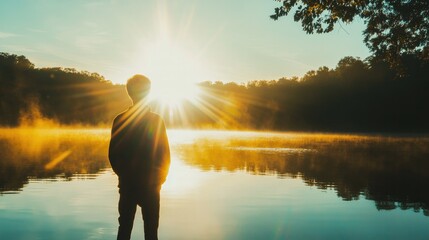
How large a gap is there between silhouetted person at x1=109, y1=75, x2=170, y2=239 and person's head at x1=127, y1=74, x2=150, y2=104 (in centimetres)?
12

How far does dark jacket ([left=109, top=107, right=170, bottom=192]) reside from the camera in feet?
20.9

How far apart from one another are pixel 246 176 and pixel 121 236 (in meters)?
15.3

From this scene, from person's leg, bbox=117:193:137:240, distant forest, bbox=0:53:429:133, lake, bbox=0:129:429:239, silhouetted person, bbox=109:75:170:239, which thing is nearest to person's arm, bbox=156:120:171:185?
silhouetted person, bbox=109:75:170:239

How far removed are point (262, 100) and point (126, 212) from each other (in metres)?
149

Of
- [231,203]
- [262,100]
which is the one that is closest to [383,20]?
[231,203]

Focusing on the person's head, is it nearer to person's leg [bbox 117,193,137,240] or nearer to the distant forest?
person's leg [bbox 117,193,137,240]

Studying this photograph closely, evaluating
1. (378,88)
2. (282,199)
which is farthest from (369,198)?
(378,88)

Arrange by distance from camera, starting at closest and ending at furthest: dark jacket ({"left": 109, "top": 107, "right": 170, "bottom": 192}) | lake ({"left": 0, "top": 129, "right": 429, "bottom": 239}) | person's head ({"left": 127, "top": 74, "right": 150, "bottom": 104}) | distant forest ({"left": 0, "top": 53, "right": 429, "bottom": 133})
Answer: dark jacket ({"left": 109, "top": 107, "right": 170, "bottom": 192}) < person's head ({"left": 127, "top": 74, "right": 150, "bottom": 104}) < lake ({"left": 0, "top": 129, "right": 429, "bottom": 239}) < distant forest ({"left": 0, "top": 53, "right": 429, "bottom": 133})

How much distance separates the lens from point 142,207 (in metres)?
6.53

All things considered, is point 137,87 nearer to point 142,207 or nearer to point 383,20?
point 142,207

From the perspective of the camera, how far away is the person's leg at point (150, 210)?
6438 millimetres

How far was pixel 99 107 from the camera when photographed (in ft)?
577

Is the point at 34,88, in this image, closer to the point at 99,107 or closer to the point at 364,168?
the point at 99,107

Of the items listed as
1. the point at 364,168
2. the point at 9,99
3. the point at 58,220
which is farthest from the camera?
the point at 9,99
